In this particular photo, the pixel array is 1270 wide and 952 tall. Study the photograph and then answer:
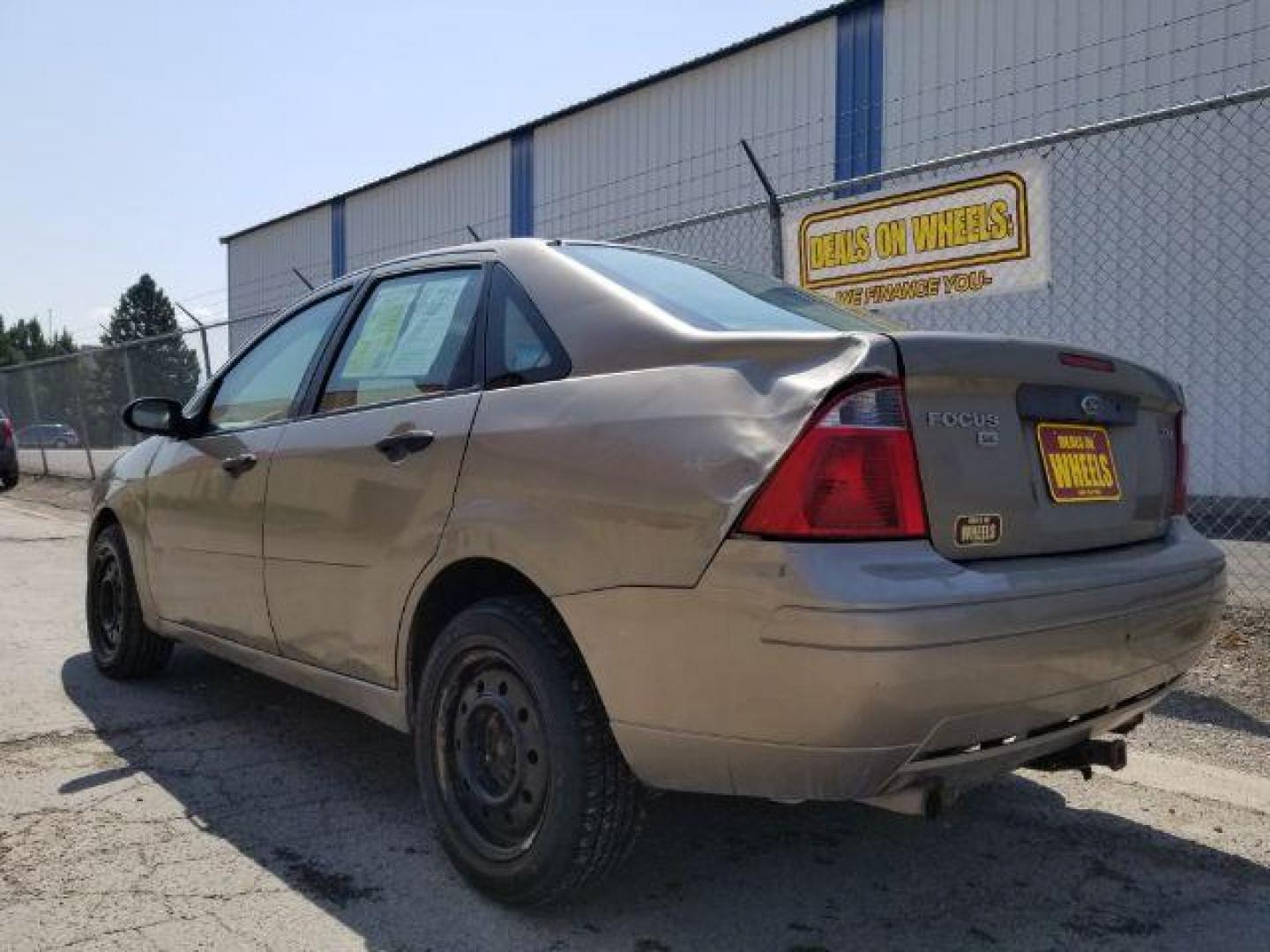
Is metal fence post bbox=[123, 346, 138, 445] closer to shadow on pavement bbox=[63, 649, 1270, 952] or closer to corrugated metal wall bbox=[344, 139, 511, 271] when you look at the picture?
corrugated metal wall bbox=[344, 139, 511, 271]

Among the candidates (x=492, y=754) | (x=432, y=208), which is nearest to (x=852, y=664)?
(x=492, y=754)

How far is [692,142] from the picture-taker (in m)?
15.8

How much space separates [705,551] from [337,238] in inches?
909

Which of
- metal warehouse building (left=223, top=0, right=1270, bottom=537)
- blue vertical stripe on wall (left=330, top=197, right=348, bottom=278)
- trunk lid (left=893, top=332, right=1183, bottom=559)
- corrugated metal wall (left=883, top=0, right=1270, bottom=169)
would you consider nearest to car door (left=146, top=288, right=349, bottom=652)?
trunk lid (left=893, top=332, right=1183, bottom=559)

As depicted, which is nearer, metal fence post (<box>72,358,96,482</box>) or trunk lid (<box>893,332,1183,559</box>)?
trunk lid (<box>893,332,1183,559</box>)

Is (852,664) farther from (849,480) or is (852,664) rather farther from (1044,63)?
(1044,63)

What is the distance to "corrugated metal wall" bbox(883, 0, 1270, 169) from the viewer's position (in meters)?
10.9

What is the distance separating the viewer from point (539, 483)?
8.10ft

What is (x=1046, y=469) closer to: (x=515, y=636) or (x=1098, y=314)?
(x=515, y=636)

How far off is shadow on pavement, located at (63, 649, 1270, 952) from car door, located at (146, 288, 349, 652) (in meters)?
0.52

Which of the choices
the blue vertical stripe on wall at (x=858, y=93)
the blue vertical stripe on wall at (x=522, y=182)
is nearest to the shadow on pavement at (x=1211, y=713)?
the blue vertical stripe on wall at (x=858, y=93)

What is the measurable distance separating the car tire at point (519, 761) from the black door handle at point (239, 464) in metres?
1.22

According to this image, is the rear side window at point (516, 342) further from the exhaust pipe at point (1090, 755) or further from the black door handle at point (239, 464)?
the exhaust pipe at point (1090, 755)

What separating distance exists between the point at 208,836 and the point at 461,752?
3.01 feet
